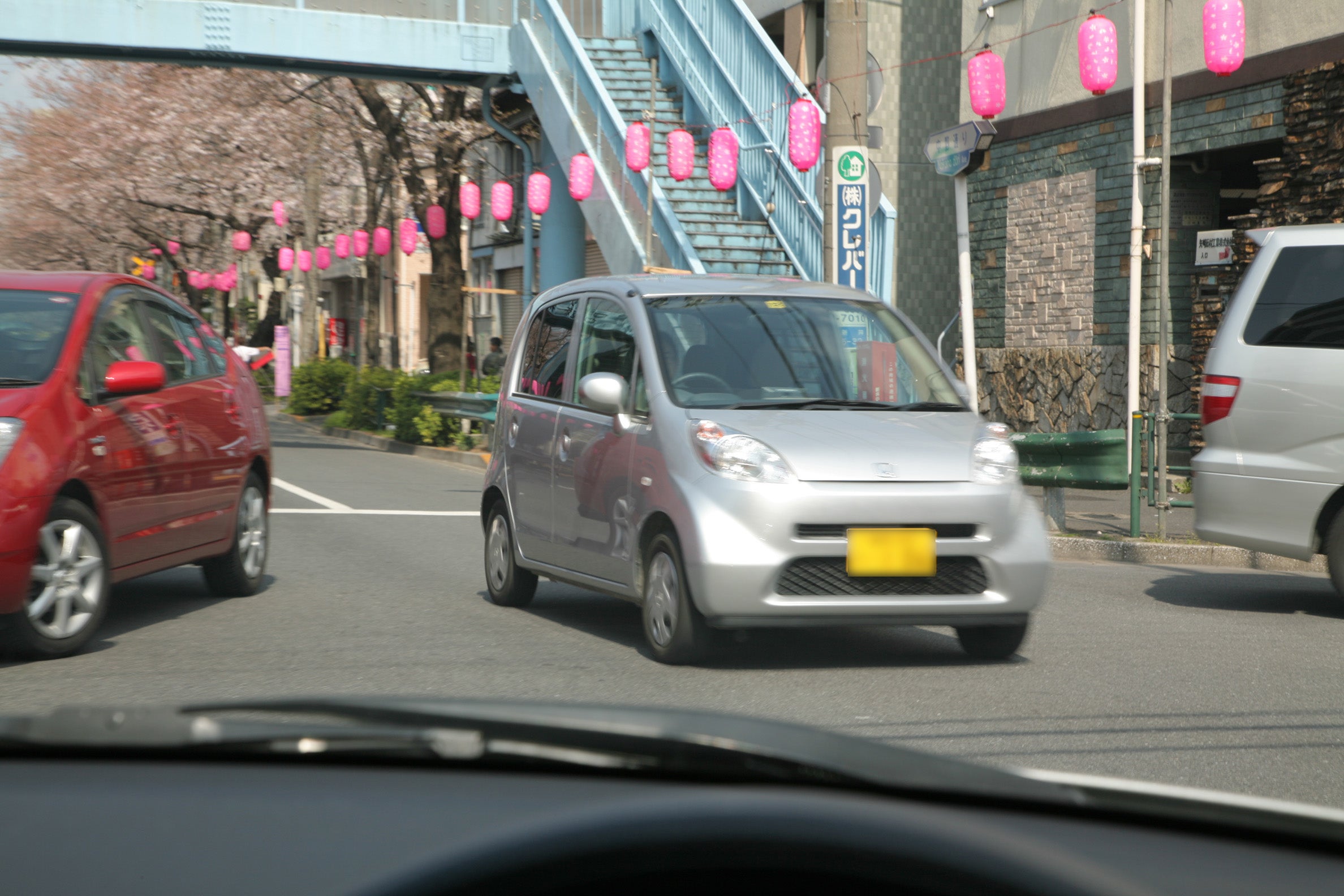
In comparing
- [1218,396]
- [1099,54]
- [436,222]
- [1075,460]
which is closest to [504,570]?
[1218,396]

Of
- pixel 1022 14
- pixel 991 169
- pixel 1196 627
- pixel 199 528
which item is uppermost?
pixel 1022 14

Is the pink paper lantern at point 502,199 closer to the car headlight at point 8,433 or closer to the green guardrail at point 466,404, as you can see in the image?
the green guardrail at point 466,404

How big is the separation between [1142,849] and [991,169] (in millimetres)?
19902

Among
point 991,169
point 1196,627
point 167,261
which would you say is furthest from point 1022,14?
point 167,261

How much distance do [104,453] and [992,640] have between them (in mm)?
3887

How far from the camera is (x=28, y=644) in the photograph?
19.4 ft

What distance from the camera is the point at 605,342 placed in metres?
7.12

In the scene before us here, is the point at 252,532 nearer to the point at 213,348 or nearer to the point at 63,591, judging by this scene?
the point at 213,348

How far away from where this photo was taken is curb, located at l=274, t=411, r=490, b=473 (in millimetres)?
19203

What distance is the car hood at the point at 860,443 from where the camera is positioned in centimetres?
593

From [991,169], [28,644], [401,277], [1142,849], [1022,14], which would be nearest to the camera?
[1142,849]

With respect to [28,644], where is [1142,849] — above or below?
above

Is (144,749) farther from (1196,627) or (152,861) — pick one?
(1196,627)

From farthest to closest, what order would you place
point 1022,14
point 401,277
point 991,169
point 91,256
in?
point 91,256
point 401,277
point 991,169
point 1022,14
